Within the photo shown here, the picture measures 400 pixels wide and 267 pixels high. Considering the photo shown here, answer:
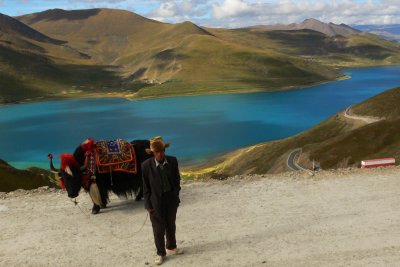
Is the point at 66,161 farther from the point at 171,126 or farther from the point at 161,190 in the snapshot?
the point at 171,126

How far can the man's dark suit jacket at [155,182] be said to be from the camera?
1072 cm

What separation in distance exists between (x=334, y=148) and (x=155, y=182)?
5969cm

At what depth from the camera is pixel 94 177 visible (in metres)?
15.5

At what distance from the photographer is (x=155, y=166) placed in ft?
35.0

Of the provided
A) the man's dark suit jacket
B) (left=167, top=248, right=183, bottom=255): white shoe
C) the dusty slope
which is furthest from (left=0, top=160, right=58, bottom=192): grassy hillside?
the man's dark suit jacket

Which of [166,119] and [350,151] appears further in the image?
[166,119]

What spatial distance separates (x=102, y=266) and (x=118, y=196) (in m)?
5.42

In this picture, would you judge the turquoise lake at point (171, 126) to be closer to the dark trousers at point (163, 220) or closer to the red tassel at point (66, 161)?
the red tassel at point (66, 161)

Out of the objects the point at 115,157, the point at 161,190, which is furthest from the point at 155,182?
the point at 115,157

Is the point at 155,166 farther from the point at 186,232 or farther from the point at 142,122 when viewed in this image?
the point at 142,122

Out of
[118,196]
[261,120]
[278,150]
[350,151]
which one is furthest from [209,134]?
[118,196]

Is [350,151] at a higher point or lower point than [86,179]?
lower

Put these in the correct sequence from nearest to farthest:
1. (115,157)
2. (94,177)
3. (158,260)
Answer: (158,260) < (94,177) < (115,157)

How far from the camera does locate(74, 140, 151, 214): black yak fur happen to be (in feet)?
51.8
